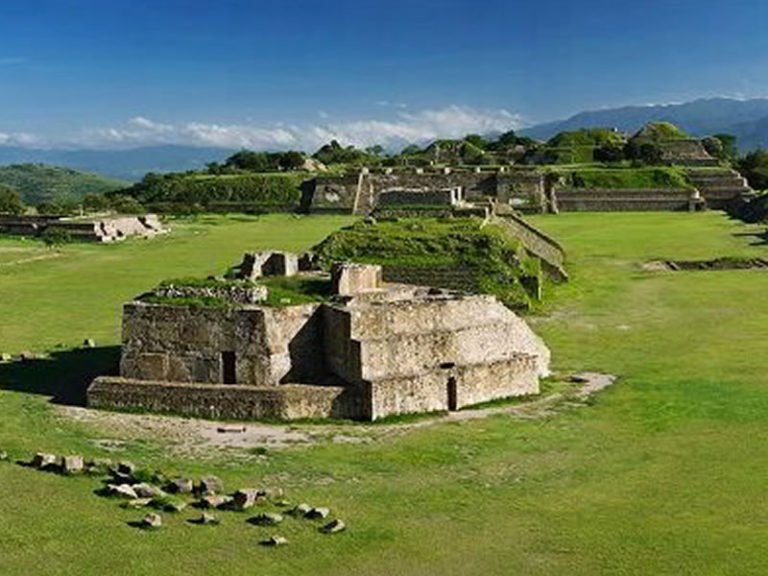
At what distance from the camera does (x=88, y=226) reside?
6756 centimetres

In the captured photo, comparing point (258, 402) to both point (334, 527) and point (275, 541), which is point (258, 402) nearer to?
point (334, 527)

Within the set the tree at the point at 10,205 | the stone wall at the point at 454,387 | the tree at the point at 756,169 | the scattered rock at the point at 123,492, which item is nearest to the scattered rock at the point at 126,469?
the scattered rock at the point at 123,492

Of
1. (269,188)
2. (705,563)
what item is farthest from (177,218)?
(705,563)

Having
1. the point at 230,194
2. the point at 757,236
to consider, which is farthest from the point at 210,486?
the point at 230,194

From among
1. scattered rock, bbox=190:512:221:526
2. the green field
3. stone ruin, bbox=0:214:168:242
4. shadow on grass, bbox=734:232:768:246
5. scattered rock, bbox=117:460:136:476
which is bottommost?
the green field

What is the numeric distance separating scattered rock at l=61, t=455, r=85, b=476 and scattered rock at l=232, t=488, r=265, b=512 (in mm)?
3303

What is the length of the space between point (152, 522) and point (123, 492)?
1.52 m

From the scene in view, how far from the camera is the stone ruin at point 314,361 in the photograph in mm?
21703

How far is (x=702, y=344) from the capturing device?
96.1 feet

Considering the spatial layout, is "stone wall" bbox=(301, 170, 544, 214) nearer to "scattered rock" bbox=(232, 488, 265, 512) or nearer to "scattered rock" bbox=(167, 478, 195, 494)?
"scattered rock" bbox=(167, 478, 195, 494)

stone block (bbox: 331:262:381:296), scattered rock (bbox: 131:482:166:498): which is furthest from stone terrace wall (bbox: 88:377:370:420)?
scattered rock (bbox: 131:482:166:498)

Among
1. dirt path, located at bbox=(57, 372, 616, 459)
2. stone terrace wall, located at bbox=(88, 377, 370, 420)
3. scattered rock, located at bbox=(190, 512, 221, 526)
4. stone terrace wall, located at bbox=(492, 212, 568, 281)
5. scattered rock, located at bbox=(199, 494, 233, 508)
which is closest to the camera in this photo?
scattered rock, located at bbox=(190, 512, 221, 526)

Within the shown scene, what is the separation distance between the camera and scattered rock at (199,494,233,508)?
1611 centimetres

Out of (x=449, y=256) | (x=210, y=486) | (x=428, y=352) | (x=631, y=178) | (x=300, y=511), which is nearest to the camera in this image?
(x=300, y=511)
